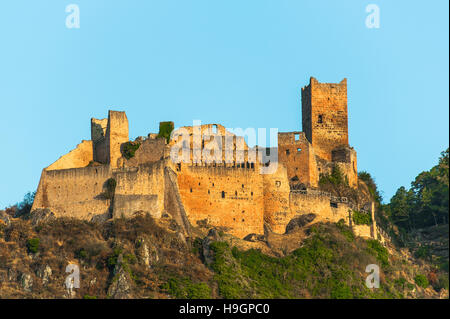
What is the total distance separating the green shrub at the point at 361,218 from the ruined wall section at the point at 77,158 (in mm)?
17729

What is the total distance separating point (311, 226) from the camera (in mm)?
77500

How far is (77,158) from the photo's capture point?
8044cm

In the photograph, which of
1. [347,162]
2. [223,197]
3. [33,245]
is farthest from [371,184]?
[33,245]

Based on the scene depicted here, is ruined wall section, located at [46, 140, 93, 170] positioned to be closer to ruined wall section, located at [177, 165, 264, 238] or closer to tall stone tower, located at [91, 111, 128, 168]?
tall stone tower, located at [91, 111, 128, 168]

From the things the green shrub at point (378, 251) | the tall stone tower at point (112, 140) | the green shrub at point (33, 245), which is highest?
the tall stone tower at point (112, 140)

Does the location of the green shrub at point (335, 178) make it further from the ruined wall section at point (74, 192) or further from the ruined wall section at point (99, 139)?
the ruined wall section at point (74, 192)

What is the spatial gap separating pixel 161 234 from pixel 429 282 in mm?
18613

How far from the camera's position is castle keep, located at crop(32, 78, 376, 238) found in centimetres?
7494

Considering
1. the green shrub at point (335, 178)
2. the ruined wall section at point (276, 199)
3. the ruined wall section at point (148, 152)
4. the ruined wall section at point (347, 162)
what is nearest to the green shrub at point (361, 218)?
the green shrub at point (335, 178)

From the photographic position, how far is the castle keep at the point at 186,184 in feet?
246

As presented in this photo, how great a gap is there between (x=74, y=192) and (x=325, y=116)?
71.7ft

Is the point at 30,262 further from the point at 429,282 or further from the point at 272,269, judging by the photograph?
the point at 429,282

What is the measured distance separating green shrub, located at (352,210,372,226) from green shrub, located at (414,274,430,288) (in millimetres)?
4719
